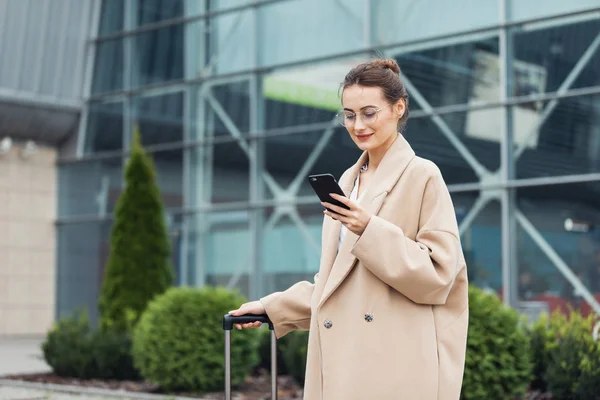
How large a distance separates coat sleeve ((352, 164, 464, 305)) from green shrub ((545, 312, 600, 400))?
5091mm

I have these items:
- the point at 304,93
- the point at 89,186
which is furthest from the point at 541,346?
the point at 89,186

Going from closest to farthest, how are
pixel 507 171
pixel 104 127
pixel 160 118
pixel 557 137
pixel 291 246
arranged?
pixel 557 137 < pixel 507 171 < pixel 291 246 < pixel 160 118 < pixel 104 127

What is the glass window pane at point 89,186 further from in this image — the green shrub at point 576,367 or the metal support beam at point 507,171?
the green shrub at point 576,367

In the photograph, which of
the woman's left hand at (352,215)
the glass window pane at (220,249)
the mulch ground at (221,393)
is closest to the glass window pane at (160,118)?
the glass window pane at (220,249)

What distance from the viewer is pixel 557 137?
472 inches

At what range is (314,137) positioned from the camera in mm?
14219

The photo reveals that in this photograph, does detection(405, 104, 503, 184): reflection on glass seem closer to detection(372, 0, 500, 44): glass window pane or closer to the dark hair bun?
detection(372, 0, 500, 44): glass window pane

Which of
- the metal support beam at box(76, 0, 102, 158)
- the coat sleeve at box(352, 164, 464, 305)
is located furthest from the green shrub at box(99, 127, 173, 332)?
the coat sleeve at box(352, 164, 464, 305)

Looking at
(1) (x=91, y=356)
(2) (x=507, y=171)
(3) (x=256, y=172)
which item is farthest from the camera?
(3) (x=256, y=172)

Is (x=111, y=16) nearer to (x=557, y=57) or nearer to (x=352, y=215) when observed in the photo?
(x=557, y=57)

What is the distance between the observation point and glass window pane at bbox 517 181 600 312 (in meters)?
11.7

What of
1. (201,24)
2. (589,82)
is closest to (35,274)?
(201,24)

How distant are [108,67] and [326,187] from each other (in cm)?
1542

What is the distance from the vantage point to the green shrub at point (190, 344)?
30.1ft
